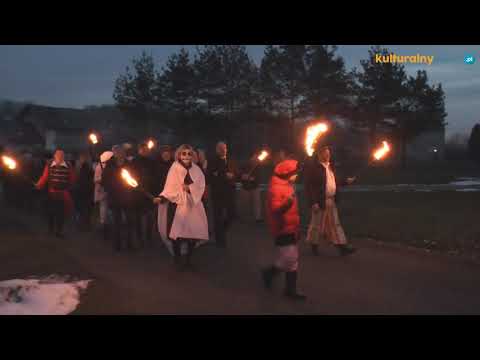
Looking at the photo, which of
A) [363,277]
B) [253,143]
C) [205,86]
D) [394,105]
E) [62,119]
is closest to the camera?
[363,277]

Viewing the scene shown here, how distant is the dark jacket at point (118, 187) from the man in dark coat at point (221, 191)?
1.60m

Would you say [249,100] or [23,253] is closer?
[23,253]

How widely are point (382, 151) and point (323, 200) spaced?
1535 millimetres

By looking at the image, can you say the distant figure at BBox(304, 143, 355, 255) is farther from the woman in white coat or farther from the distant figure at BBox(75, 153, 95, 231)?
the distant figure at BBox(75, 153, 95, 231)

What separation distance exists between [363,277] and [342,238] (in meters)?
1.63

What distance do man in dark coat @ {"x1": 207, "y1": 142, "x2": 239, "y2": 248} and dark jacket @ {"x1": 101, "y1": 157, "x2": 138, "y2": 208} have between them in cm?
160

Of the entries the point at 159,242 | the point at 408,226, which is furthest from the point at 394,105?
the point at 159,242

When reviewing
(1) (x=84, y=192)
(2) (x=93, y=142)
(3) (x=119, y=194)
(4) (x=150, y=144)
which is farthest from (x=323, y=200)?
(2) (x=93, y=142)

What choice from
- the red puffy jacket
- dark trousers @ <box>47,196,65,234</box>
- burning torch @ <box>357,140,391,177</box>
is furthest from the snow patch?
burning torch @ <box>357,140,391,177</box>

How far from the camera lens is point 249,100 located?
40281 mm

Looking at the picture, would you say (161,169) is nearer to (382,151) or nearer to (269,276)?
(269,276)

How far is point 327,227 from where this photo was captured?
31.9 ft

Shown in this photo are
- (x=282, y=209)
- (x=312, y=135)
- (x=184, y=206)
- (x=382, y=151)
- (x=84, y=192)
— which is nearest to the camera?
(x=282, y=209)
